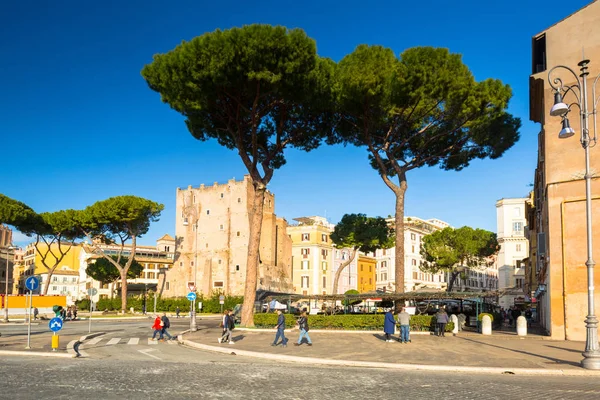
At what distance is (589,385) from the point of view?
11.9 meters

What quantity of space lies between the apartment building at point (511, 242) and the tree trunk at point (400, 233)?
5751 centimetres

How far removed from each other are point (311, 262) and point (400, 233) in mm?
61992

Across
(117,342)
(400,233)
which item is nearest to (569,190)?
(400,233)

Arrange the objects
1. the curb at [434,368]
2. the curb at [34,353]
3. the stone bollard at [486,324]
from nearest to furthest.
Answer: the curb at [434,368]
the curb at [34,353]
the stone bollard at [486,324]

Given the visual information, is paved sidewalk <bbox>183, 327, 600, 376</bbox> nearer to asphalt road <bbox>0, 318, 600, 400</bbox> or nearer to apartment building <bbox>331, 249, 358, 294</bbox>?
asphalt road <bbox>0, 318, 600, 400</bbox>

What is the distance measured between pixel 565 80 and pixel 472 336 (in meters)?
12.5

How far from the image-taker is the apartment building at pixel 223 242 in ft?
254

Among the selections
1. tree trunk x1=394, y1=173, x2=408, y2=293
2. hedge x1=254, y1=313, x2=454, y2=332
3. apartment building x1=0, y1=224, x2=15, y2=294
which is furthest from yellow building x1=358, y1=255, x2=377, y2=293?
hedge x1=254, y1=313, x2=454, y2=332

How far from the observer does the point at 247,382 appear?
1177cm

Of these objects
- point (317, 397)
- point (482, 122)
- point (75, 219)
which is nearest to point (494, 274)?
point (75, 219)

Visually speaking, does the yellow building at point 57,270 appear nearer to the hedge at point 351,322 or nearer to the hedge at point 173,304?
the hedge at point 173,304

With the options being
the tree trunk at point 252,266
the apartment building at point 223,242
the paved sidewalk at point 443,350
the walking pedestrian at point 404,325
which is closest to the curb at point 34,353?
the paved sidewalk at point 443,350

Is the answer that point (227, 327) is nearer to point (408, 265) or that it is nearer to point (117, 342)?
point (117, 342)

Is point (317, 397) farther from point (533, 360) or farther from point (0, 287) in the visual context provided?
point (0, 287)
